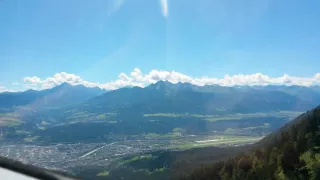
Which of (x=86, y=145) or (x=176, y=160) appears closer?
(x=176, y=160)

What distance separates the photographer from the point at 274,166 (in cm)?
3816

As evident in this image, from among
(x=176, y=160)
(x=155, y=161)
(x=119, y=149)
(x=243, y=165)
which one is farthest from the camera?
(x=119, y=149)

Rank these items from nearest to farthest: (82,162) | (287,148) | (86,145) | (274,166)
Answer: (274,166) → (287,148) → (82,162) → (86,145)

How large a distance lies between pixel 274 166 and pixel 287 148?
4280 millimetres

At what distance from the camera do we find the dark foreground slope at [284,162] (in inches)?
1357

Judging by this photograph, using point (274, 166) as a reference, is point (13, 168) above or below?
above

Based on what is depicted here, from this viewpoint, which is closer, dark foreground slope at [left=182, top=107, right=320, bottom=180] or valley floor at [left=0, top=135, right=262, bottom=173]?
dark foreground slope at [left=182, top=107, right=320, bottom=180]

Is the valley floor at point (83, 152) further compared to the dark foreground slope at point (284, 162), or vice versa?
the valley floor at point (83, 152)

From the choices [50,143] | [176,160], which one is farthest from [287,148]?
[50,143]

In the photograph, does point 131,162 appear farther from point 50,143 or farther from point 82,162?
point 50,143

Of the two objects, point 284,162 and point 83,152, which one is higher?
point 284,162

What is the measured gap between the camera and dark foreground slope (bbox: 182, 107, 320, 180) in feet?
113

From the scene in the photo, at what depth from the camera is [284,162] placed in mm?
38312

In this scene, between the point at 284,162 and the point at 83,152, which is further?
the point at 83,152
